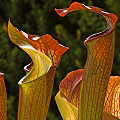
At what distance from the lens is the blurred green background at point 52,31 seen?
1.96 metres

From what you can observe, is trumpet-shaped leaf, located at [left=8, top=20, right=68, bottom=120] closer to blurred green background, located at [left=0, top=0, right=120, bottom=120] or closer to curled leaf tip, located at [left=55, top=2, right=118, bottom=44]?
curled leaf tip, located at [left=55, top=2, right=118, bottom=44]

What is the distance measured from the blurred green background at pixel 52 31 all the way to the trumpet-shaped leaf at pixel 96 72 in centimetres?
121

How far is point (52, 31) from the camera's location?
7.63 feet

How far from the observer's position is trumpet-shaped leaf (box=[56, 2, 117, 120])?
20.8 inches

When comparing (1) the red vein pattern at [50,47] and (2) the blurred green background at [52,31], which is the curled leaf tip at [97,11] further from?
(2) the blurred green background at [52,31]

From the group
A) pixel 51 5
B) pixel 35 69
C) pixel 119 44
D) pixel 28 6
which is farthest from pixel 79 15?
pixel 35 69

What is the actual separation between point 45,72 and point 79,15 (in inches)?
62.5

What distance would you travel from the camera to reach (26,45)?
61 cm

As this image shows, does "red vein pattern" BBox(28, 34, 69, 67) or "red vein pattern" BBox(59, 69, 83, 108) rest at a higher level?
"red vein pattern" BBox(28, 34, 69, 67)

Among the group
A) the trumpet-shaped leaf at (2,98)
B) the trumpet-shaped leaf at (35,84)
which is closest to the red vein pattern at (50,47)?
the trumpet-shaped leaf at (35,84)

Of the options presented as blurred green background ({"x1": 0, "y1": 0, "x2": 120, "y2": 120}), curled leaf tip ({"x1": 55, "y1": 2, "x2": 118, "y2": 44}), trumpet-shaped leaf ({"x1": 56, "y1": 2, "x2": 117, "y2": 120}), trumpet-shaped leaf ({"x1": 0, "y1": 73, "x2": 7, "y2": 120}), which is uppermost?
curled leaf tip ({"x1": 55, "y1": 2, "x2": 118, "y2": 44})

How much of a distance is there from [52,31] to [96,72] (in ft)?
5.91

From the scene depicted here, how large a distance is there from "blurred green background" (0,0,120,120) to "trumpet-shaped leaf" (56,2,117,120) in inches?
47.6

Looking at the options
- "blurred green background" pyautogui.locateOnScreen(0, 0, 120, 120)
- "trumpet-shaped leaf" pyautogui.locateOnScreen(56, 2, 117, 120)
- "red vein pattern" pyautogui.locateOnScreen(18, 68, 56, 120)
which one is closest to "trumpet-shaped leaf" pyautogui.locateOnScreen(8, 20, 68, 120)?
"red vein pattern" pyautogui.locateOnScreen(18, 68, 56, 120)
